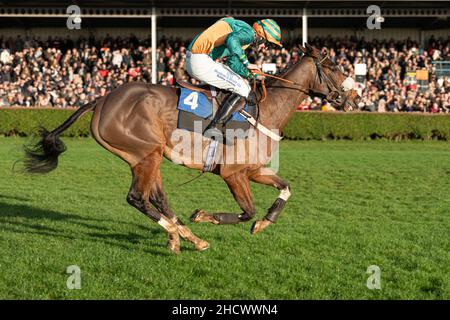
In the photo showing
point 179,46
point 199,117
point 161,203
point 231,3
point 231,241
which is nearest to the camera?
point 199,117

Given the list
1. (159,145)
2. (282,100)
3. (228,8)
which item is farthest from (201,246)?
(228,8)

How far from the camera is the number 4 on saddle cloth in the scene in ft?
19.5

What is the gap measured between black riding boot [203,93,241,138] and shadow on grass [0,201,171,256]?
3.99ft

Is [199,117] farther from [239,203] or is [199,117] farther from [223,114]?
[239,203]

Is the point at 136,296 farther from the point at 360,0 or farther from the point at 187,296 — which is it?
the point at 360,0

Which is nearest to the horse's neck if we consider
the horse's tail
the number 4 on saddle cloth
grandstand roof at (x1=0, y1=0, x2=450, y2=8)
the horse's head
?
the horse's head

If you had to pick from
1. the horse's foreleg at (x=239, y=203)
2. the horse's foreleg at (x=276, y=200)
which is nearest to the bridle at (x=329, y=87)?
the horse's foreleg at (x=276, y=200)

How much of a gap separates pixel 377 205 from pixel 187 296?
205 inches

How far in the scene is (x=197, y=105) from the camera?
19.5 ft

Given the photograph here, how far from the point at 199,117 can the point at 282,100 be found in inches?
36.3

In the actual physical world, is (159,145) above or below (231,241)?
above

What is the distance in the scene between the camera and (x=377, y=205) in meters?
9.08

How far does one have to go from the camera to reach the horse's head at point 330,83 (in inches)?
251
